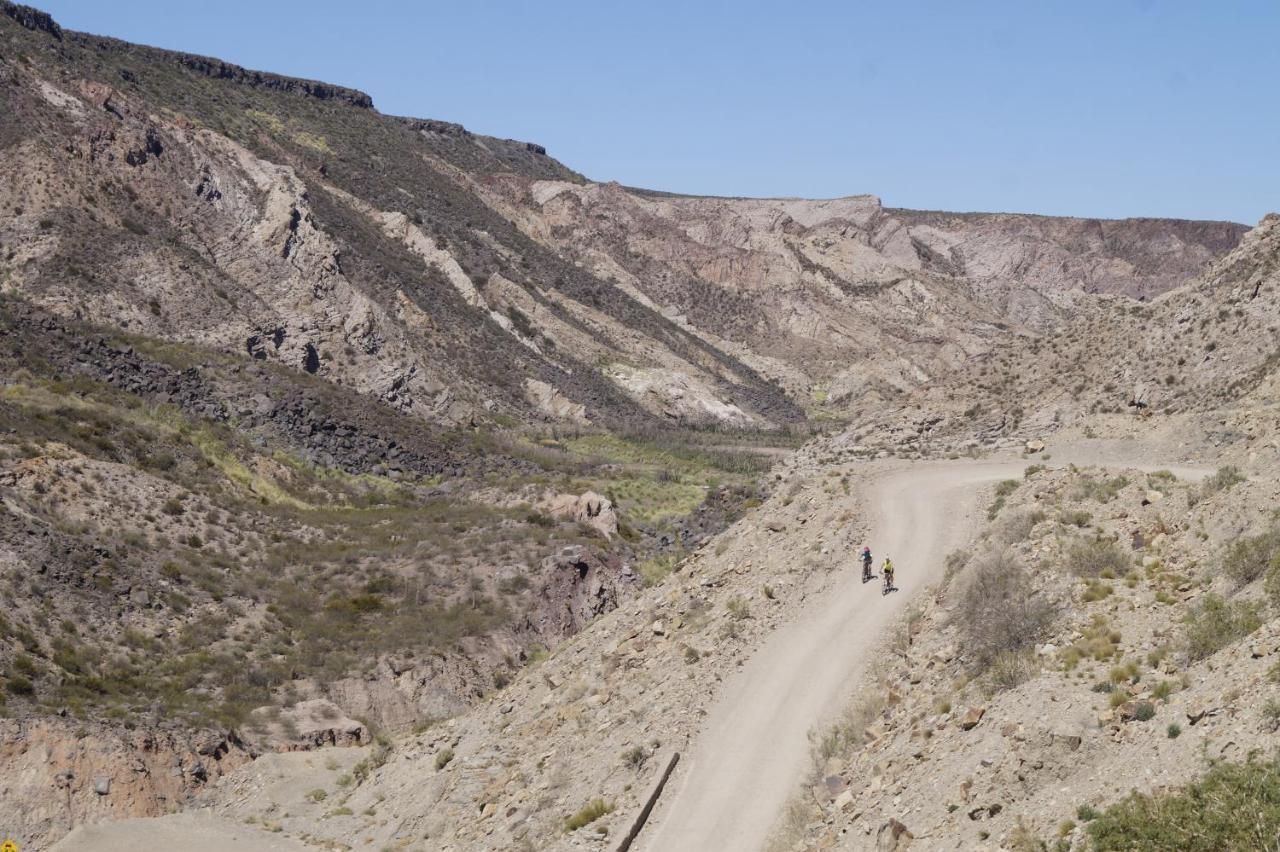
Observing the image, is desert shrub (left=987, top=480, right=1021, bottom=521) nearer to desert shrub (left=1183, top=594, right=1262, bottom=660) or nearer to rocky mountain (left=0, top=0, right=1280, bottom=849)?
rocky mountain (left=0, top=0, right=1280, bottom=849)

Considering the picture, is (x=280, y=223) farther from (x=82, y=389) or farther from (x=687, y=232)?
(x=687, y=232)

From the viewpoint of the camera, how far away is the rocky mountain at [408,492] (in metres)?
19.7

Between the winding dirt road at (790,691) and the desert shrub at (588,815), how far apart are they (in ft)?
2.88

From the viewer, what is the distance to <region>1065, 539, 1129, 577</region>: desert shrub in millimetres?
17375

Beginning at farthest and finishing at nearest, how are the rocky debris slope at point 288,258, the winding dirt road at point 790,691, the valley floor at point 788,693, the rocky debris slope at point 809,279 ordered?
1. the rocky debris slope at point 809,279
2. the rocky debris slope at point 288,258
3. the valley floor at point 788,693
4. the winding dirt road at point 790,691

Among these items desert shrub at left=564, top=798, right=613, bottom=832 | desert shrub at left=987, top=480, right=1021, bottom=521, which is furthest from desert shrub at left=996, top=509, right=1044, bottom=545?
desert shrub at left=564, top=798, right=613, bottom=832

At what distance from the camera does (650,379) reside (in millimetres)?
98500

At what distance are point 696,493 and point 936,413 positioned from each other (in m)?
25.4

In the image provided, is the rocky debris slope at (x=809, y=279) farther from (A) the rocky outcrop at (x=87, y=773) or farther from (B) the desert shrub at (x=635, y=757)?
(B) the desert shrub at (x=635, y=757)

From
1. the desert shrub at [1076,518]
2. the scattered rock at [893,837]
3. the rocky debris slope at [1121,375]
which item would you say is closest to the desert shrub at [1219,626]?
the scattered rock at [893,837]

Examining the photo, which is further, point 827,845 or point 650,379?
point 650,379

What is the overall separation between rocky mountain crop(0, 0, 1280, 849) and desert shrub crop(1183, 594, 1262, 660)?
2.30ft

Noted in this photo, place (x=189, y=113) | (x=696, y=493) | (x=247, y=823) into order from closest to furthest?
(x=247, y=823) → (x=696, y=493) → (x=189, y=113)

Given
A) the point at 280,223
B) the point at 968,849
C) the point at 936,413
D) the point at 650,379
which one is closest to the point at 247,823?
the point at 968,849
